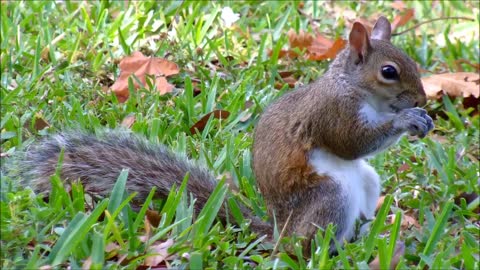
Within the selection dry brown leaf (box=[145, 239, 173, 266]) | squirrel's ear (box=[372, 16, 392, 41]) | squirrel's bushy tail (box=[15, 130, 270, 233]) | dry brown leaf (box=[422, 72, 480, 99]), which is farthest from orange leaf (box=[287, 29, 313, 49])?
dry brown leaf (box=[145, 239, 173, 266])

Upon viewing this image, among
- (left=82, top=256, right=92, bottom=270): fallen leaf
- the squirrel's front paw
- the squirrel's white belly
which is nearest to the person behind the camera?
(left=82, top=256, right=92, bottom=270): fallen leaf

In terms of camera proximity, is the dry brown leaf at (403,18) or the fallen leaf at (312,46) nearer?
the fallen leaf at (312,46)

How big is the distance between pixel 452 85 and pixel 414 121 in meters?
1.45

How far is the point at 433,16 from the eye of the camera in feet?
17.8

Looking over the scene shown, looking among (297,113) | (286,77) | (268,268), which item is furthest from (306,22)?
(268,268)

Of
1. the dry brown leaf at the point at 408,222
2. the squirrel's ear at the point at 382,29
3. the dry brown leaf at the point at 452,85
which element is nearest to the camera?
the dry brown leaf at the point at 408,222

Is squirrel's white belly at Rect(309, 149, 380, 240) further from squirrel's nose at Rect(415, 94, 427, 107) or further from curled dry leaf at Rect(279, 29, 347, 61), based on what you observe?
curled dry leaf at Rect(279, 29, 347, 61)

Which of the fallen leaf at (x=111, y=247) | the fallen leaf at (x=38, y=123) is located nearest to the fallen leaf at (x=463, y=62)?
the fallen leaf at (x=38, y=123)

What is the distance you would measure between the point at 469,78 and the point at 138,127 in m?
1.73

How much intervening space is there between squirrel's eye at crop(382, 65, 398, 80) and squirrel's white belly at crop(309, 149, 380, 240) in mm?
295

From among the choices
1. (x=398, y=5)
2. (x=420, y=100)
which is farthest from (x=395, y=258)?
(x=398, y=5)

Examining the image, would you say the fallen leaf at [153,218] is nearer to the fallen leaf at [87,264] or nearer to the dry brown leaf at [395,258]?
the fallen leaf at [87,264]

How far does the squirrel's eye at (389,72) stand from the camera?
3.15 m

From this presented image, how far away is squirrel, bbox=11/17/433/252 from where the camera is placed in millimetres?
3006
